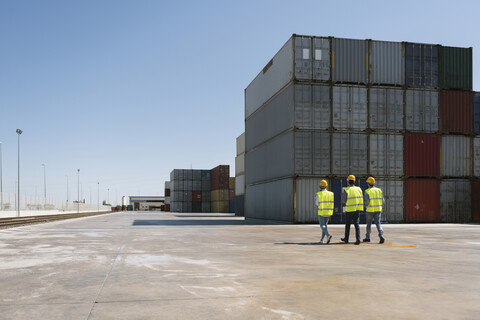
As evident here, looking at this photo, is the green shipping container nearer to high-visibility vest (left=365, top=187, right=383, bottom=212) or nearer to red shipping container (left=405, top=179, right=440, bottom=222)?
red shipping container (left=405, top=179, right=440, bottom=222)

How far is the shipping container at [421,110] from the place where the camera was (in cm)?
2930

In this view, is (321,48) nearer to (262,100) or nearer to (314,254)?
(262,100)

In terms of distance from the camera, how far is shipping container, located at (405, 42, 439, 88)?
29.5 metres

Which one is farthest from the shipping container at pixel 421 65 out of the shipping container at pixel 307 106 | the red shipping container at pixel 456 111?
the shipping container at pixel 307 106

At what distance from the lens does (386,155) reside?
28656 mm

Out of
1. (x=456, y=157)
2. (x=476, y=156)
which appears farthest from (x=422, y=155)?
(x=476, y=156)

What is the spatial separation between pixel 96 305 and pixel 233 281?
7.10 ft

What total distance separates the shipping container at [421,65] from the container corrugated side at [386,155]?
13.2 feet

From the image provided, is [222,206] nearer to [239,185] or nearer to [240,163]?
[239,185]

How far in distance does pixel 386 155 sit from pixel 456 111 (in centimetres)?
627

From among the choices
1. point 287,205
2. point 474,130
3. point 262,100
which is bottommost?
point 287,205

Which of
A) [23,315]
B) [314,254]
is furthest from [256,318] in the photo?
[314,254]

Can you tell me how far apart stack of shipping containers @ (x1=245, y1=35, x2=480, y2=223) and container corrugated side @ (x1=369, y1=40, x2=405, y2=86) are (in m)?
0.07

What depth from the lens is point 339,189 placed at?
27.6 m
